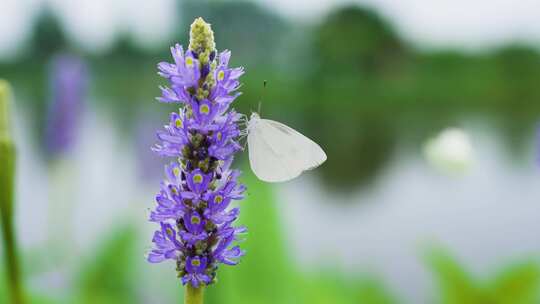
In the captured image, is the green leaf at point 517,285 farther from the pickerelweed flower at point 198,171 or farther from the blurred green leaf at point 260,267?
the pickerelweed flower at point 198,171

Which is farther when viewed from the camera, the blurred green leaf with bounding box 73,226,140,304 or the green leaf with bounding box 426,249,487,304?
the blurred green leaf with bounding box 73,226,140,304

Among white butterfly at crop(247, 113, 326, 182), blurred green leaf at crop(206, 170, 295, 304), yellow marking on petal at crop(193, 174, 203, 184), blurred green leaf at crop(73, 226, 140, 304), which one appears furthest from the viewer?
blurred green leaf at crop(73, 226, 140, 304)

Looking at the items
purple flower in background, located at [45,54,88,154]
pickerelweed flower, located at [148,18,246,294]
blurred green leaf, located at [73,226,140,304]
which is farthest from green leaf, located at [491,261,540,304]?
purple flower in background, located at [45,54,88,154]

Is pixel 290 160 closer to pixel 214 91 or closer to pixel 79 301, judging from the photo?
pixel 214 91

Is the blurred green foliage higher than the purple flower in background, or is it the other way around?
the purple flower in background

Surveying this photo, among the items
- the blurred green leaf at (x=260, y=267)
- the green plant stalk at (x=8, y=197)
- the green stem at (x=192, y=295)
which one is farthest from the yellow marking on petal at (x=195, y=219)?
the blurred green leaf at (x=260, y=267)

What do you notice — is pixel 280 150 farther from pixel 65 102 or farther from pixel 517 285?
pixel 65 102

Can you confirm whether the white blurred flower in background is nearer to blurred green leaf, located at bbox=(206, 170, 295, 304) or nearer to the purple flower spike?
blurred green leaf, located at bbox=(206, 170, 295, 304)
